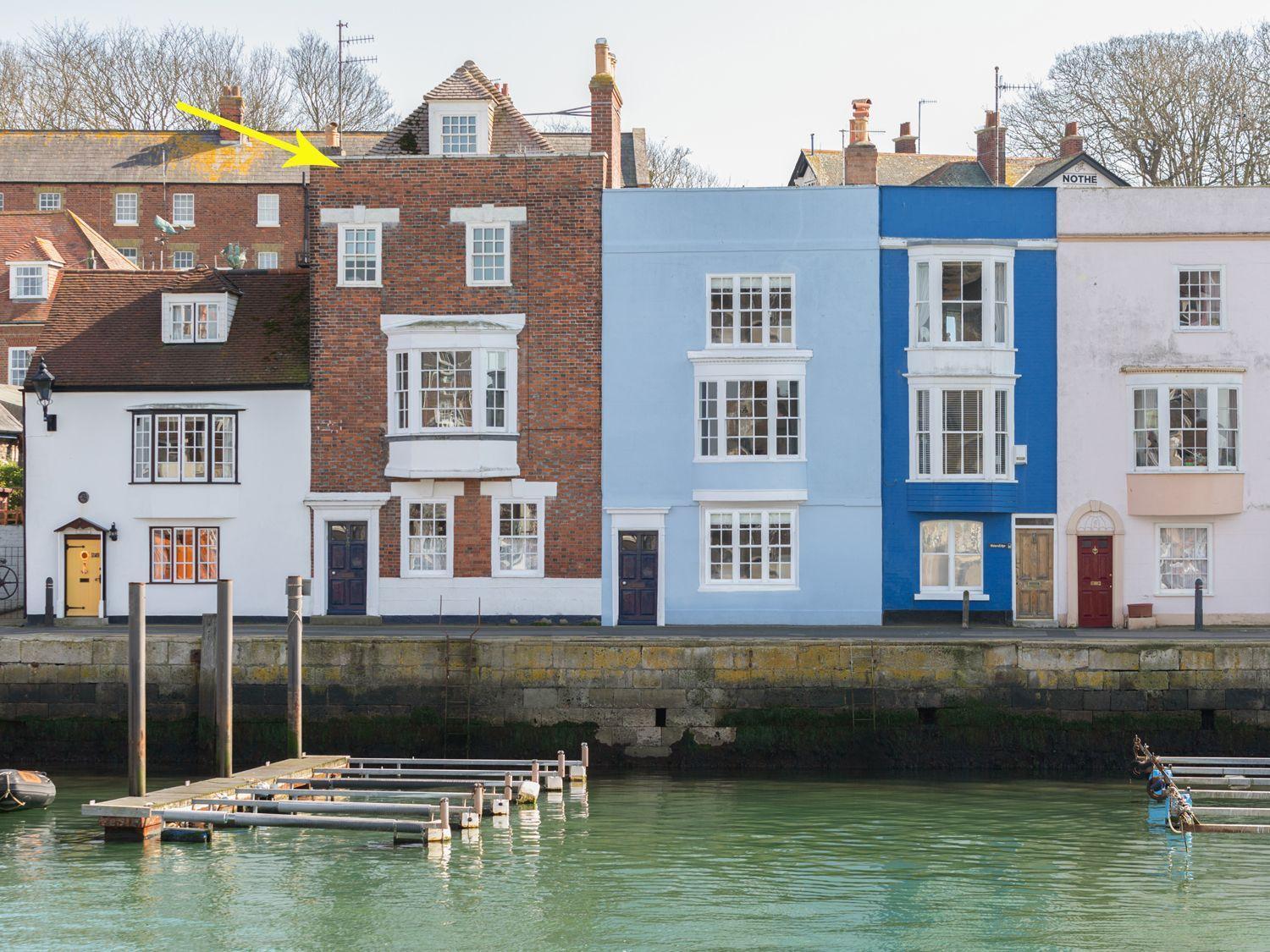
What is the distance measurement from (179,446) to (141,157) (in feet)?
125

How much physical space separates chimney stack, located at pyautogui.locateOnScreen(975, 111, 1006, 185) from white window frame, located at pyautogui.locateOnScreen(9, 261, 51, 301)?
105ft

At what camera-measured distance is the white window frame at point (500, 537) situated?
32.5 m

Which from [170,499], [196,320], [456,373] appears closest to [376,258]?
[456,373]

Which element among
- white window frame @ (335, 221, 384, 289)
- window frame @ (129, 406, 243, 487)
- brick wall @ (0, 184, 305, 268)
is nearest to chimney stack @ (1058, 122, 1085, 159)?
white window frame @ (335, 221, 384, 289)

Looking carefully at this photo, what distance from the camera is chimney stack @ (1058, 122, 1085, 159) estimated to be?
165 feet

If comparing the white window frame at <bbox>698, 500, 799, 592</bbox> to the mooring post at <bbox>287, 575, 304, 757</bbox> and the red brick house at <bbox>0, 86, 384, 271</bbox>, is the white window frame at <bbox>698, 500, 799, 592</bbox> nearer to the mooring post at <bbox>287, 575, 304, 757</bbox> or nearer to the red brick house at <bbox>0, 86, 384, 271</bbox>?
the mooring post at <bbox>287, 575, 304, 757</bbox>

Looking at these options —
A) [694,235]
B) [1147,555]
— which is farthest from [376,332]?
[1147,555]

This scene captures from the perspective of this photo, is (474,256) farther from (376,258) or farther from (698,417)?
(698,417)

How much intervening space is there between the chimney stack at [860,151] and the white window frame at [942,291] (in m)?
4.52

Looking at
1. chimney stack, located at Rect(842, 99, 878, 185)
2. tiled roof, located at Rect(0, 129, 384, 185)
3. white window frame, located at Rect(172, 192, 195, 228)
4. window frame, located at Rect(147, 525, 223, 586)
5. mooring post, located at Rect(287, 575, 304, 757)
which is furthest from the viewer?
white window frame, located at Rect(172, 192, 195, 228)

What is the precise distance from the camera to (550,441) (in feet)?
108

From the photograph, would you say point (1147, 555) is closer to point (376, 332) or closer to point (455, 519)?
point (455, 519)

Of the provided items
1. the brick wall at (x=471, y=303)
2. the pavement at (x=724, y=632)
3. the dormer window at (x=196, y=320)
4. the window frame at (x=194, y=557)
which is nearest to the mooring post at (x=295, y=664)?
the pavement at (x=724, y=632)

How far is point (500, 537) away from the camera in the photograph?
32.7 meters
